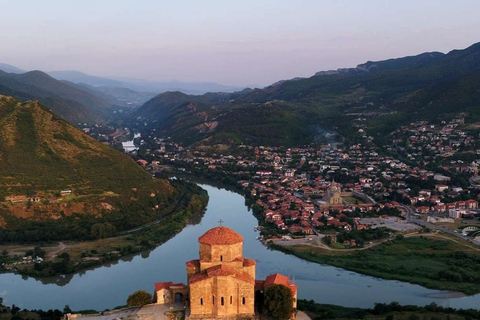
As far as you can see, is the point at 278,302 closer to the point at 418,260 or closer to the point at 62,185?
the point at 418,260

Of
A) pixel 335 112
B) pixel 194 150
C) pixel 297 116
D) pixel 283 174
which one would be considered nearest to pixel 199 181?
pixel 283 174

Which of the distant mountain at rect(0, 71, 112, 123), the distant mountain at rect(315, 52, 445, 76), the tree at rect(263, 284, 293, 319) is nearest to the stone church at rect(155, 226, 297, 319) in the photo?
the tree at rect(263, 284, 293, 319)

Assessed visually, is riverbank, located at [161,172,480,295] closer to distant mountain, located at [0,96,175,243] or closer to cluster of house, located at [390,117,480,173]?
distant mountain, located at [0,96,175,243]

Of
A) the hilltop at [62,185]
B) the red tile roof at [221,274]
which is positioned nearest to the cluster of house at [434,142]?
the hilltop at [62,185]

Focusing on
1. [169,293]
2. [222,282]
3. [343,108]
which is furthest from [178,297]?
[343,108]

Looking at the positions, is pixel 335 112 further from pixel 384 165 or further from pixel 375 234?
pixel 375 234
